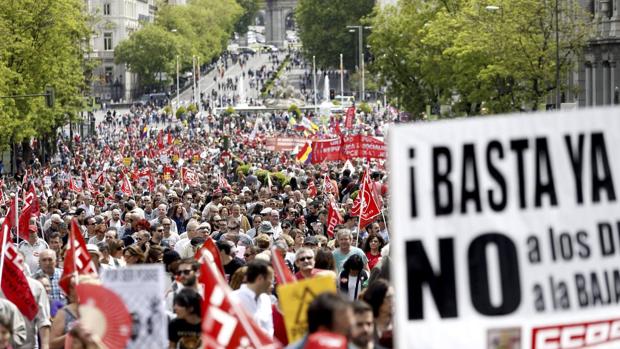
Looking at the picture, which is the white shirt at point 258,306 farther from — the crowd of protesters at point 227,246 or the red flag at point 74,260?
the red flag at point 74,260

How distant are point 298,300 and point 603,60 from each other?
51.1 metres

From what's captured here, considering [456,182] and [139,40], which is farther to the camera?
[139,40]

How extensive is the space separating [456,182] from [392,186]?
0.98 feet

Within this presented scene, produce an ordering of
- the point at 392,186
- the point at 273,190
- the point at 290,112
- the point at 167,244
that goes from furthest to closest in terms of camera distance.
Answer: the point at 290,112 → the point at 273,190 → the point at 167,244 → the point at 392,186

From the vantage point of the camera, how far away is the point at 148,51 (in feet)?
541

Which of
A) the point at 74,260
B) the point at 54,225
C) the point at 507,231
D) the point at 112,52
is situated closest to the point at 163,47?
the point at 112,52

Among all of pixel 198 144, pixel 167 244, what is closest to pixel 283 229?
pixel 167 244

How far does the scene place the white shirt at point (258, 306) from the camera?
12.8m

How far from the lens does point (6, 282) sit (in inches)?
578

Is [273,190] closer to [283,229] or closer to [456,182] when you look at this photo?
[283,229]

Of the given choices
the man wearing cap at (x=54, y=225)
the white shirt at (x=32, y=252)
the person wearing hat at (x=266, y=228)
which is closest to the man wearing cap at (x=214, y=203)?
the man wearing cap at (x=54, y=225)

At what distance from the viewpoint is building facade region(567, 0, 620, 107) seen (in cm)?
6109

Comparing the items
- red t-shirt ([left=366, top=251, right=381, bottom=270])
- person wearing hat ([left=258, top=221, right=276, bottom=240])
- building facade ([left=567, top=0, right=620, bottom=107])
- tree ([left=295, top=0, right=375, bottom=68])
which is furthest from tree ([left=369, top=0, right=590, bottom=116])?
tree ([left=295, top=0, right=375, bottom=68])

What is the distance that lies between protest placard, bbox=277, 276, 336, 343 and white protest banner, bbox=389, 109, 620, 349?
2.39 m
